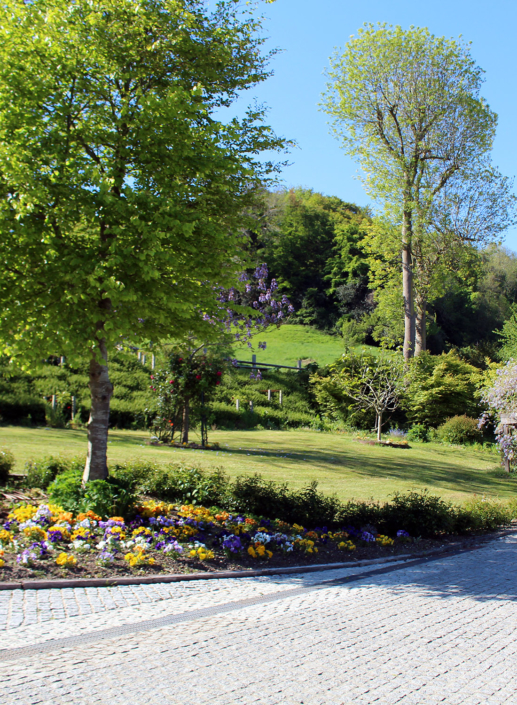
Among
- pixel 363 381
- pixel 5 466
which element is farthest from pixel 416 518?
pixel 363 381

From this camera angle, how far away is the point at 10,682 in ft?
10.4

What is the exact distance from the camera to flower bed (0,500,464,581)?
5449 millimetres

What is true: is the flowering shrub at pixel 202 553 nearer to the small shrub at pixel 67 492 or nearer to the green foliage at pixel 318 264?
the small shrub at pixel 67 492

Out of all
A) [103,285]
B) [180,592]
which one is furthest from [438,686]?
[103,285]

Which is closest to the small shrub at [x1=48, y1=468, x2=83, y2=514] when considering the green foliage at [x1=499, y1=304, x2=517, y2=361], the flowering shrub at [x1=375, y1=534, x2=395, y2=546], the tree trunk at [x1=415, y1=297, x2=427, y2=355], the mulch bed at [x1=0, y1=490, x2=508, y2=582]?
the mulch bed at [x1=0, y1=490, x2=508, y2=582]

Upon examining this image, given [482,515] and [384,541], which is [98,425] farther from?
[482,515]

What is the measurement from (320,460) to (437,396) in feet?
35.2

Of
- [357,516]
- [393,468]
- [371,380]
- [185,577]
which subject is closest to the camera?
[185,577]

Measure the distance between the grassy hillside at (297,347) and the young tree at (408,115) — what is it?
39.5 ft

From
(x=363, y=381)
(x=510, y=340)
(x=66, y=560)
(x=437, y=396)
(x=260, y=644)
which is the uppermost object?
(x=510, y=340)

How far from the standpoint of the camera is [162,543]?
6.13 meters

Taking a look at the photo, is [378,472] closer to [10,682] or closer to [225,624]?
A: [225,624]

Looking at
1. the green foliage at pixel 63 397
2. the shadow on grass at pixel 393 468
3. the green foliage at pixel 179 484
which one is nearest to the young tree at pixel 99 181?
the green foliage at pixel 179 484

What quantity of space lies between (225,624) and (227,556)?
1.94 m
